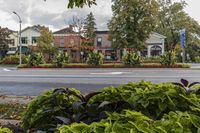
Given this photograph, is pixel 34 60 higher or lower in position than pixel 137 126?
lower

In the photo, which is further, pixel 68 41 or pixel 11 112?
pixel 68 41

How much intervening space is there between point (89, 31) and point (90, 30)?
0.41m

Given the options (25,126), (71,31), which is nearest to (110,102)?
(25,126)

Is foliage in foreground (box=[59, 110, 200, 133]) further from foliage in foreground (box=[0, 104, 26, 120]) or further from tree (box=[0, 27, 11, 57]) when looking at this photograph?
tree (box=[0, 27, 11, 57])

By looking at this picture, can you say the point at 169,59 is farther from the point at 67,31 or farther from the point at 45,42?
the point at 67,31

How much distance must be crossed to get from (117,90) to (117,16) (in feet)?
169

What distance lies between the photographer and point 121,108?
3.01 m

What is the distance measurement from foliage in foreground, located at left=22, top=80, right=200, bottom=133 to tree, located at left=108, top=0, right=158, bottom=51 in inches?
1929

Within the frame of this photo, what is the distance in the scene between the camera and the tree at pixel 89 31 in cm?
7050

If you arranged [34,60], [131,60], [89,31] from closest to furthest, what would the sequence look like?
[131,60]
[34,60]
[89,31]

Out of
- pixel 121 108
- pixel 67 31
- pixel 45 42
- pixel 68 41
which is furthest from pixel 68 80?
pixel 68 41

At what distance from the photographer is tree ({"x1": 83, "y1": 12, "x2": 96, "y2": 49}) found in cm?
7050

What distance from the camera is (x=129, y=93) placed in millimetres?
3170

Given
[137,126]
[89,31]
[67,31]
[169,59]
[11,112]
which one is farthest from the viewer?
[67,31]
